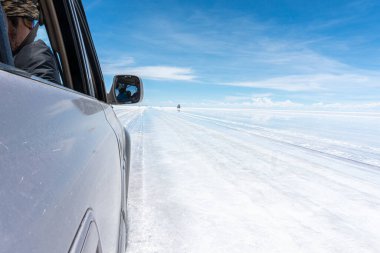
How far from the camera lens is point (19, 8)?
128cm

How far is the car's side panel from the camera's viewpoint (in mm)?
422

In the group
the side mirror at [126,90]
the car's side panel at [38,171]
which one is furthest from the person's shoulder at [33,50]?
the side mirror at [126,90]

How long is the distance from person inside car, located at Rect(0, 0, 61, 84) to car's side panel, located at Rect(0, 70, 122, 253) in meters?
0.57

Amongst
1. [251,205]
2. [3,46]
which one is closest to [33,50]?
[3,46]

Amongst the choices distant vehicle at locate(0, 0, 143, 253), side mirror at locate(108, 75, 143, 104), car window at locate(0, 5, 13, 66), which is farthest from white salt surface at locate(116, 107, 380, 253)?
car window at locate(0, 5, 13, 66)

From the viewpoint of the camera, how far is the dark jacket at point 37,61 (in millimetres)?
1264

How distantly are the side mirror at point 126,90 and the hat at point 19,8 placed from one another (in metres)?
1.38

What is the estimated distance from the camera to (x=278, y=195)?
3900 millimetres

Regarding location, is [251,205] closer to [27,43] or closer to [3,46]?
[27,43]

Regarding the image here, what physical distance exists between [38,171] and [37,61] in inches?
37.0

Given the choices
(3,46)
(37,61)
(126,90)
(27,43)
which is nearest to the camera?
(3,46)

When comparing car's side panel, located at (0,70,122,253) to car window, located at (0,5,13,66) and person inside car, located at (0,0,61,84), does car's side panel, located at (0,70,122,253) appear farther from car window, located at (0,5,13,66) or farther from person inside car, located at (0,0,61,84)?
person inside car, located at (0,0,61,84)

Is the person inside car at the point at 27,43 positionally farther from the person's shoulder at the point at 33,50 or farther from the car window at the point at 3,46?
the car window at the point at 3,46

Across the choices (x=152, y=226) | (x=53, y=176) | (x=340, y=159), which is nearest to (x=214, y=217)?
(x=152, y=226)
